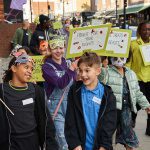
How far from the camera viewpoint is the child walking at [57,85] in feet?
14.8

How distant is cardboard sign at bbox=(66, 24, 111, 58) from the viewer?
4.81 metres

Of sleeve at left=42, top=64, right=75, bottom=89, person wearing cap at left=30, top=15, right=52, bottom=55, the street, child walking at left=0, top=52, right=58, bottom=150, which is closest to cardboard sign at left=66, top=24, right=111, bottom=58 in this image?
sleeve at left=42, top=64, right=75, bottom=89

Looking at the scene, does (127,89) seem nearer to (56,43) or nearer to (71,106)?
(56,43)

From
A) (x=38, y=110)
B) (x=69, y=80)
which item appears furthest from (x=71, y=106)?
(x=69, y=80)

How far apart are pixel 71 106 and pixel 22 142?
1.84ft

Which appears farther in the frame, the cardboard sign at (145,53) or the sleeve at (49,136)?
the cardboard sign at (145,53)

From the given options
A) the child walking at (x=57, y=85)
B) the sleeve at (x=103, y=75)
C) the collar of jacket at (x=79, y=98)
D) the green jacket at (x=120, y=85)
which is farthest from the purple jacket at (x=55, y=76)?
the collar of jacket at (x=79, y=98)

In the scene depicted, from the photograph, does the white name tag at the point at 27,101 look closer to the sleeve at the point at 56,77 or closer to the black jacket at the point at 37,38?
the sleeve at the point at 56,77

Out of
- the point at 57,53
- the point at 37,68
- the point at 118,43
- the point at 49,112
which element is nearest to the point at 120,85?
the point at 118,43

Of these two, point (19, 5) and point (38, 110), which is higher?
point (19, 5)

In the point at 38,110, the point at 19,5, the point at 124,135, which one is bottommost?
the point at 124,135

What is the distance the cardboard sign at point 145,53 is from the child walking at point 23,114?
2965 mm

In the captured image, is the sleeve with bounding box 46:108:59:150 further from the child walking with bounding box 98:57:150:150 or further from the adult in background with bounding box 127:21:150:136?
the adult in background with bounding box 127:21:150:136

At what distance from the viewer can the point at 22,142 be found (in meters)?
3.26
